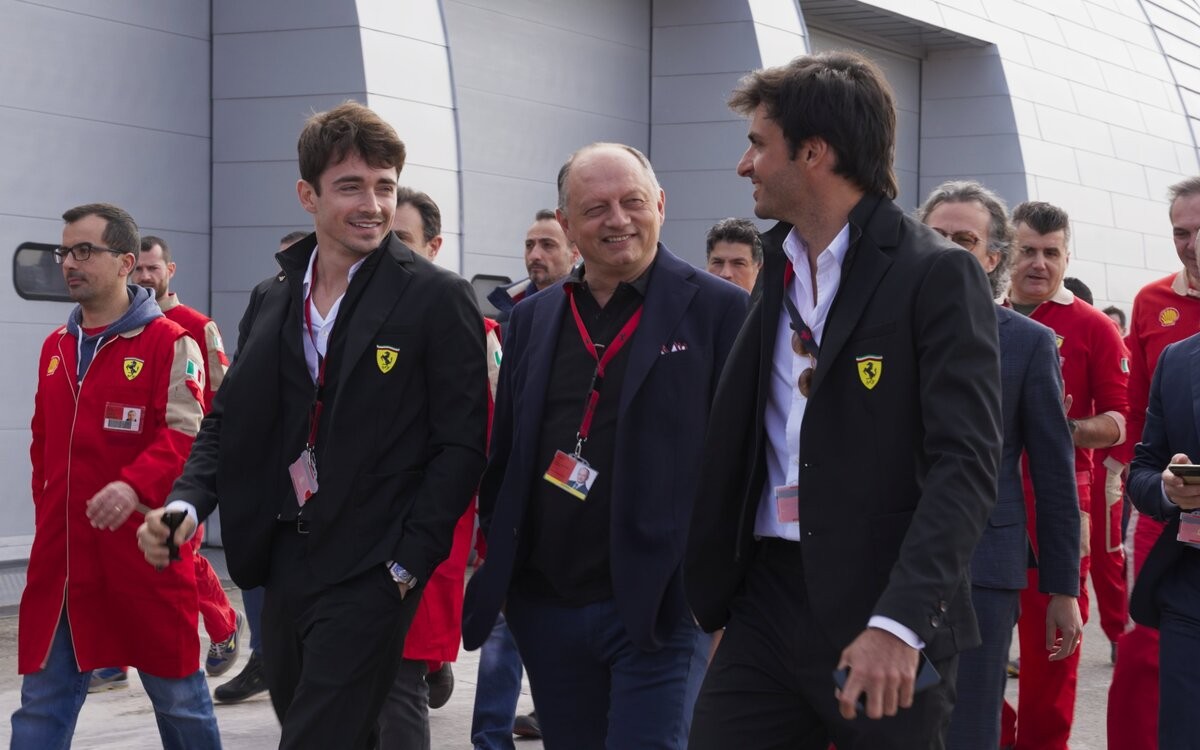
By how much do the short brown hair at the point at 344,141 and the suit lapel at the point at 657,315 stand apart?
0.81 metres

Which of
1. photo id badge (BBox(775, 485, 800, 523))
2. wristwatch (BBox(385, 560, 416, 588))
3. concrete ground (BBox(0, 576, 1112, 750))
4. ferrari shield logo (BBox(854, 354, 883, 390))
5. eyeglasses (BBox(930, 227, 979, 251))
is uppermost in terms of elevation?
eyeglasses (BBox(930, 227, 979, 251))

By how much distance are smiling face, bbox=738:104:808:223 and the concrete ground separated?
12.7ft

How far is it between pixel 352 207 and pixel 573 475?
3.14ft

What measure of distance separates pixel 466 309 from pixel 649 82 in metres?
12.2

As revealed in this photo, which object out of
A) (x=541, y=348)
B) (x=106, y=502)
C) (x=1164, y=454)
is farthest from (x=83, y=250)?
(x=1164, y=454)

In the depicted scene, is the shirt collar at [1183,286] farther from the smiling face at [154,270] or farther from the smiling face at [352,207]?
the smiling face at [154,270]

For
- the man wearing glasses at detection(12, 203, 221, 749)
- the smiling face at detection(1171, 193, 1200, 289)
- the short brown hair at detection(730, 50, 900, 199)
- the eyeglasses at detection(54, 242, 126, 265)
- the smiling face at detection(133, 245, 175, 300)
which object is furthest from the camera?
→ the smiling face at detection(133, 245, 175, 300)

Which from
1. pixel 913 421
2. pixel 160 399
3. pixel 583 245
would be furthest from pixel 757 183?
pixel 160 399

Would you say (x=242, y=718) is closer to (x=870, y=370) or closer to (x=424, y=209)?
(x=424, y=209)

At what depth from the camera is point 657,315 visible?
Answer: 4.33 metres

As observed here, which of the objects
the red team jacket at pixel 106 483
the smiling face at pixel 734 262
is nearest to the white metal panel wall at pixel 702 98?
the smiling face at pixel 734 262

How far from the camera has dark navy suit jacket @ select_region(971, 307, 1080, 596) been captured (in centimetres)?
459

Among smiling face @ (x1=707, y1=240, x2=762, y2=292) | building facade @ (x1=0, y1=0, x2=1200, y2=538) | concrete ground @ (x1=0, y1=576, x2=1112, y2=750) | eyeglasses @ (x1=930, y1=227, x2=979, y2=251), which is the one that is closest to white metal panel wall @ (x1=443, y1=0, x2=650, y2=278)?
building facade @ (x1=0, y1=0, x2=1200, y2=538)

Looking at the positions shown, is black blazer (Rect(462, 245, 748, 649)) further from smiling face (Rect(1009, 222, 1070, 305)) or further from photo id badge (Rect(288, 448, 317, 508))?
smiling face (Rect(1009, 222, 1070, 305))
